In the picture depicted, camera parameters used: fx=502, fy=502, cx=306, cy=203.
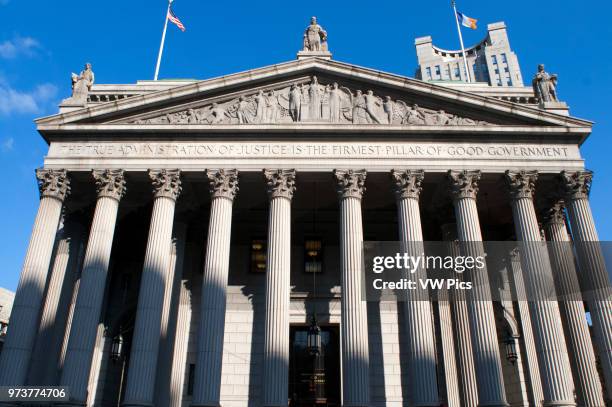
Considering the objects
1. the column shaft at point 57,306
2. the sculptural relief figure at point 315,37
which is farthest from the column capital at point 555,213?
the column shaft at point 57,306

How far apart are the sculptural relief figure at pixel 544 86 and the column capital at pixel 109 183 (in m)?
22.9

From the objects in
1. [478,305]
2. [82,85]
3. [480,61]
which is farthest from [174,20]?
[480,61]

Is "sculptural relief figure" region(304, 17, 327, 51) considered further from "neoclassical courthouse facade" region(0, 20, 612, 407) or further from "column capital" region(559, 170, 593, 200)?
"column capital" region(559, 170, 593, 200)

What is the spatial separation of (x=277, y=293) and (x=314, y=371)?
9.15 m

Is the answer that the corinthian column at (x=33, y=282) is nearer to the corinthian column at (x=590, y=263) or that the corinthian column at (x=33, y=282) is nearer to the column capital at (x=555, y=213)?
the corinthian column at (x=590, y=263)

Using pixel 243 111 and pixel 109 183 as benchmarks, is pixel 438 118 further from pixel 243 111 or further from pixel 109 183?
pixel 109 183

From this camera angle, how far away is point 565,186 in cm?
2506

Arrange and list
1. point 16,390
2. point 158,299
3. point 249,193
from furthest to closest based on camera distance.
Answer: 1. point 249,193
2. point 158,299
3. point 16,390

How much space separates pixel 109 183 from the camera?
2528cm

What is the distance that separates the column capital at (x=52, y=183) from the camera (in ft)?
82.5

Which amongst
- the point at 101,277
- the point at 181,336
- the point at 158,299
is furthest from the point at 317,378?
the point at 101,277

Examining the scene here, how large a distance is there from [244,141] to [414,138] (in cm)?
878

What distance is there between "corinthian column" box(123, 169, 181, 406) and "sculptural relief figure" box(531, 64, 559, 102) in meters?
20.1

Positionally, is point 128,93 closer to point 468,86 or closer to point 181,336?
point 181,336
